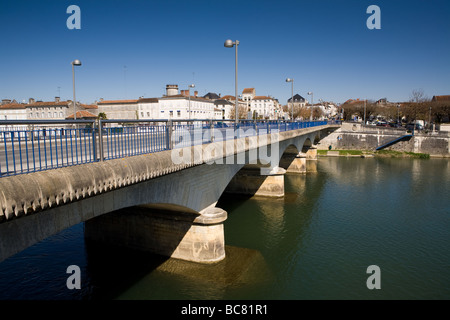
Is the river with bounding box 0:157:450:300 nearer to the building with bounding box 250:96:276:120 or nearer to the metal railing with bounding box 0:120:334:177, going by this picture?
the metal railing with bounding box 0:120:334:177

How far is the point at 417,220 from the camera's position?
18.6 metres

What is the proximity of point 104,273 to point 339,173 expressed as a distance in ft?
94.1

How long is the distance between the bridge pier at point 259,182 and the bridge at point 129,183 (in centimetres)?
422

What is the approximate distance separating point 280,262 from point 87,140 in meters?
9.17

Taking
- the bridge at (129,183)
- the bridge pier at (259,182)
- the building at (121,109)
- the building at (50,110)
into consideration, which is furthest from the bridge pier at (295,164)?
the building at (50,110)

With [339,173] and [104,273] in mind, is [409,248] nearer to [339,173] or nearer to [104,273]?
[104,273]

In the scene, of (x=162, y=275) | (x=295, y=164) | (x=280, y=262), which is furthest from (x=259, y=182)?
(x=162, y=275)

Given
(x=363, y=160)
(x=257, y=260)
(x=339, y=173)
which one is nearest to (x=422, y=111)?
(x=363, y=160)

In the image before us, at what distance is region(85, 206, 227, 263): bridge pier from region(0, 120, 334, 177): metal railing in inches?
125

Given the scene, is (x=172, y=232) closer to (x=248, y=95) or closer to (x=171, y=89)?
(x=171, y=89)

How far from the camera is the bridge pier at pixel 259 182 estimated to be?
74.7 ft

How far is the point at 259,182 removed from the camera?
2305 centimetres

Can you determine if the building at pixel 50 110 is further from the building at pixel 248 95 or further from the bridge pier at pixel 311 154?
the building at pixel 248 95

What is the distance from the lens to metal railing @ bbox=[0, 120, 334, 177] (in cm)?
551
